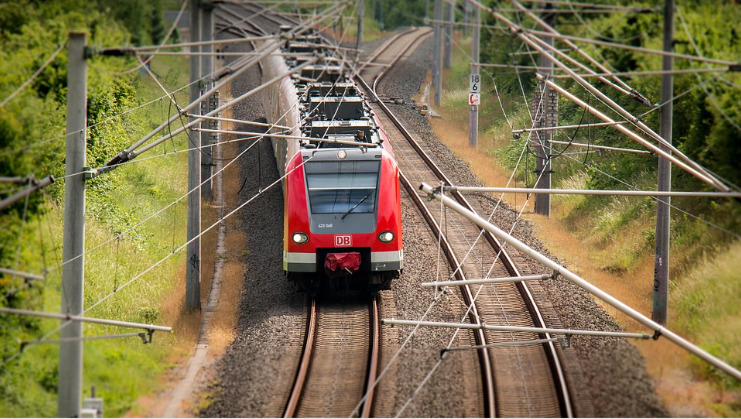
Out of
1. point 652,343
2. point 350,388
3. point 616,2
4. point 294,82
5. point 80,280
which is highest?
point 616,2

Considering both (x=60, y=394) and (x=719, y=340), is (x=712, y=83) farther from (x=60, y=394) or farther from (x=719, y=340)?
(x=60, y=394)

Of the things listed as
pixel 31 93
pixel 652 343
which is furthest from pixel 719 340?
pixel 31 93

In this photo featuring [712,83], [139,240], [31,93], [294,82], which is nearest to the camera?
[31,93]

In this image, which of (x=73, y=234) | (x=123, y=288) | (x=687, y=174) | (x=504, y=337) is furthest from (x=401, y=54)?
(x=73, y=234)

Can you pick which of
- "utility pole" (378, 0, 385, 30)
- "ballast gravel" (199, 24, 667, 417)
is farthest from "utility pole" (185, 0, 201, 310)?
"utility pole" (378, 0, 385, 30)

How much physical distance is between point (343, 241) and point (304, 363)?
315 cm

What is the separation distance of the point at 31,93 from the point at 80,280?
147 inches

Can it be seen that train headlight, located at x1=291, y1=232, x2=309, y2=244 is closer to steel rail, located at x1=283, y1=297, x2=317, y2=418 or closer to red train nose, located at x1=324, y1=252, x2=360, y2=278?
red train nose, located at x1=324, y1=252, x2=360, y2=278

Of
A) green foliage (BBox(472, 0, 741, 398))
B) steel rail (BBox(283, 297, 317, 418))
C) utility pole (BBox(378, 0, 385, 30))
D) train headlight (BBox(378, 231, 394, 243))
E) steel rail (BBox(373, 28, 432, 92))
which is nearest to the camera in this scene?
steel rail (BBox(283, 297, 317, 418))

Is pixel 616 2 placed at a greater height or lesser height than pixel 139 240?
greater

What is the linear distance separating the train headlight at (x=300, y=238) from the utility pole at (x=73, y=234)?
19.2 feet

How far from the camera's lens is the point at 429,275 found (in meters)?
Answer: 20.1

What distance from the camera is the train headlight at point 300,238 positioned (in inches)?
691

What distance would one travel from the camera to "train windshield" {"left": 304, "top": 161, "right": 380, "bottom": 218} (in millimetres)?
17781
